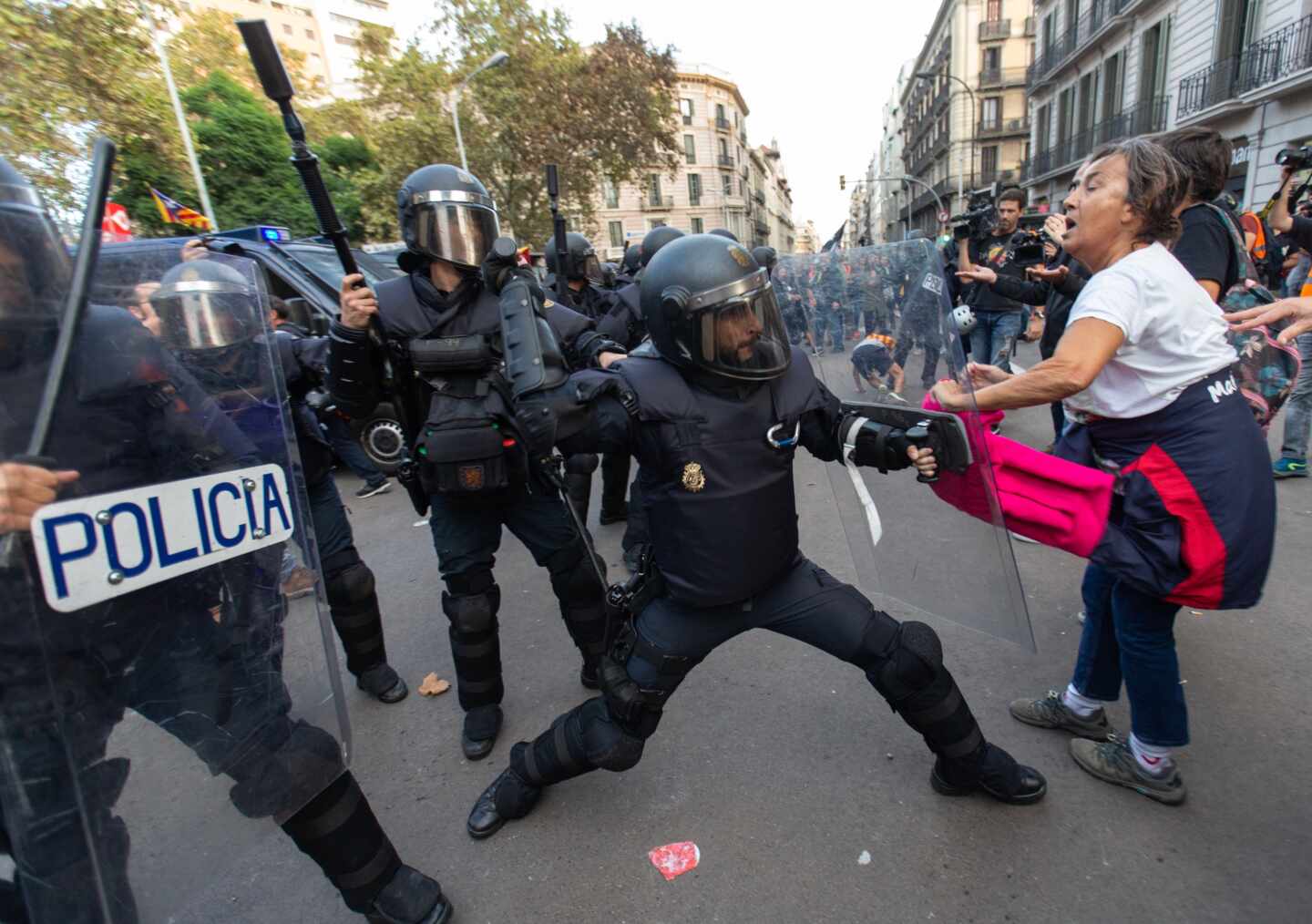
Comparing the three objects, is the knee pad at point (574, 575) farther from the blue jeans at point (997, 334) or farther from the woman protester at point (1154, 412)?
the blue jeans at point (997, 334)

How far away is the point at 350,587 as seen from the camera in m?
2.73

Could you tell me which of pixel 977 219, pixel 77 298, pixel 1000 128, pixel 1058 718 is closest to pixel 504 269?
pixel 77 298

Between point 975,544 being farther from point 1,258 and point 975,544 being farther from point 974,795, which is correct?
point 1,258

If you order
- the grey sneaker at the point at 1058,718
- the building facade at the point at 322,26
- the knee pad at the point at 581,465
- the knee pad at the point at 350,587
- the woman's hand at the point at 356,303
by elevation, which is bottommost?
the grey sneaker at the point at 1058,718

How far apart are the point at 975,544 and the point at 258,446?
5.91 ft

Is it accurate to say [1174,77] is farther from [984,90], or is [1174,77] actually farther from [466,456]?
[984,90]

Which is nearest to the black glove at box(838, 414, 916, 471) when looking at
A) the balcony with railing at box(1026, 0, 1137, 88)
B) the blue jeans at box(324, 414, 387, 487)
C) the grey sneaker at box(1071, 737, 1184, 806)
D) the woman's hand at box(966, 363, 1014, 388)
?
the woman's hand at box(966, 363, 1014, 388)

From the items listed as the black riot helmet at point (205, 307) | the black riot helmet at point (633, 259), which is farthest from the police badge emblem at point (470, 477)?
the black riot helmet at point (633, 259)

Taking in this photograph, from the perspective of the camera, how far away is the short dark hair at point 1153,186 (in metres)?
1.70

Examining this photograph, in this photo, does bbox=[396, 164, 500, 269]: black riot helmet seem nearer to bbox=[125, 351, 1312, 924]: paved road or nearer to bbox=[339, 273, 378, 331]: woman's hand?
bbox=[339, 273, 378, 331]: woman's hand

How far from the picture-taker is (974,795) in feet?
6.59

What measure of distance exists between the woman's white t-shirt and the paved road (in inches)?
21.0

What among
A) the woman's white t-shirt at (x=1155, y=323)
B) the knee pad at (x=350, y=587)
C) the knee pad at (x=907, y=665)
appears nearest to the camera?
the woman's white t-shirt at (x=1155, y=323)

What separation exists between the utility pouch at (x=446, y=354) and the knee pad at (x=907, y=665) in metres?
1.54
